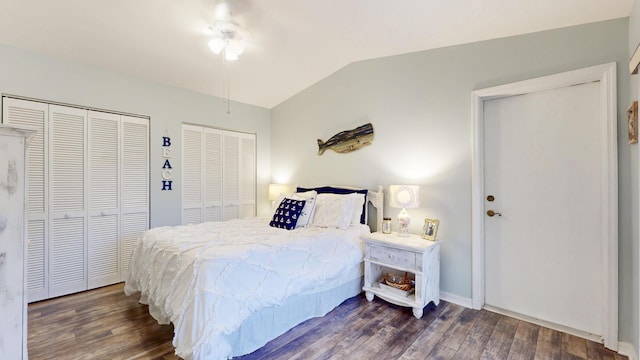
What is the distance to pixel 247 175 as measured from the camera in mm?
4426

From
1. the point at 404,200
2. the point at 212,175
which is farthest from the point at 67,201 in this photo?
the point at 404,200

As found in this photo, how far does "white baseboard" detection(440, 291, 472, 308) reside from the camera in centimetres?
265

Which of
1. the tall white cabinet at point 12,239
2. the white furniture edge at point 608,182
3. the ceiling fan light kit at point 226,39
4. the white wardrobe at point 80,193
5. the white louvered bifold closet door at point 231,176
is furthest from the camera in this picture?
the white louvered bifold closet door at point 231,176

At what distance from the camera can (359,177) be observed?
3488 millimetres

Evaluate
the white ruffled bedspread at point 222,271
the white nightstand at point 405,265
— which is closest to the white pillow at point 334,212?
the white ruffled bedspread at point 222,271

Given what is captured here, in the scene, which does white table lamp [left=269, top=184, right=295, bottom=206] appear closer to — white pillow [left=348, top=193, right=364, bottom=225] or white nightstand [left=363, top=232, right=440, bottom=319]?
white pillow [left=348, top=193, right=364, bottom=225]

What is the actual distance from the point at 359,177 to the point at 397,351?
1.96 m

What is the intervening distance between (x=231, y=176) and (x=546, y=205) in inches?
147

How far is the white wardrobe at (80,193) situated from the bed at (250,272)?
0.73 metres

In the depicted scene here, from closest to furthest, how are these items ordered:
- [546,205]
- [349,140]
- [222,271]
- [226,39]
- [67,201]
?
[222,271] → [546,205] → [226,39] → [67,201] → [349,140]

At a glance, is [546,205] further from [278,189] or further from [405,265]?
[278,189]

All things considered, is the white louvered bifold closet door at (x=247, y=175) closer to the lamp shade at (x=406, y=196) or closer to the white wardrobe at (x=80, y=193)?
the white wardrobe at (x=80, y=193)

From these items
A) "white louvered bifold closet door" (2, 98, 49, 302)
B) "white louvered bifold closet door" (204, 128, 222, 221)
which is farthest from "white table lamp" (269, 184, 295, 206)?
"white louvered bifold closet door" (2, 98, 49, 302)

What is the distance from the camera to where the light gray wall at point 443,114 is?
6.59ft
